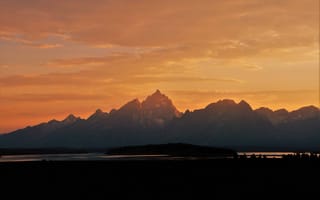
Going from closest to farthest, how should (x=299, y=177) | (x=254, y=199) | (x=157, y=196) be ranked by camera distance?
(x=254, y=199) → (x=157, y=196) → (x=299, y=177)

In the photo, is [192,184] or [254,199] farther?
[192,184]

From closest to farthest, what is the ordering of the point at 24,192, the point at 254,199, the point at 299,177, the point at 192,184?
1. the point at 254,199
2. the point at 24,192
3. the point at 192,184
4. the point at 299,177

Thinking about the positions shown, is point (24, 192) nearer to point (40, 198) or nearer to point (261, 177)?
point (40, 198)

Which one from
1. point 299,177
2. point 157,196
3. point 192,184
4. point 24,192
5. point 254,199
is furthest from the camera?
point 299,177

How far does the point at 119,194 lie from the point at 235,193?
28.3 ft

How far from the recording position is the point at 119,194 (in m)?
43.9

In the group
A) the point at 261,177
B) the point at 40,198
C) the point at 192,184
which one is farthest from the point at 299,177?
the point at 40,198

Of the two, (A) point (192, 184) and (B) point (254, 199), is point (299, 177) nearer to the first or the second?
(A) point (192, 184)

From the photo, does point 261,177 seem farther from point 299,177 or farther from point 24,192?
point 24,192

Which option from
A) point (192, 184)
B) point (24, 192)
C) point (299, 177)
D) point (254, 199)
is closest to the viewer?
point (254, 199)

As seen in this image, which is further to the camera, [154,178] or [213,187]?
[154,178]

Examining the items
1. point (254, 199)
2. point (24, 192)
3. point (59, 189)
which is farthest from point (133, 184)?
point (254, 199)

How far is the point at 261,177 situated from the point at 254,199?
58.8ft

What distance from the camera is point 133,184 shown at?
51750mm
